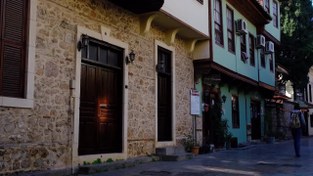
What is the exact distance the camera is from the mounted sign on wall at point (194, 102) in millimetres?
14344

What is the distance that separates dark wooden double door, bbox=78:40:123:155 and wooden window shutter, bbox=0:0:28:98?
1947 millimetres

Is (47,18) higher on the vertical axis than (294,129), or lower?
higher

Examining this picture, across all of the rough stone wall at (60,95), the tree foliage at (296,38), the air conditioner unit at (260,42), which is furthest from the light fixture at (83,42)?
the tree foliage at (296,38)

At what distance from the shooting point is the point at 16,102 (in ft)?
23.9

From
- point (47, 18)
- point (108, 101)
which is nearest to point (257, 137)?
point (108, 101)

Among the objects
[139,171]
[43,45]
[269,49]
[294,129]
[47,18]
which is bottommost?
[139,171]

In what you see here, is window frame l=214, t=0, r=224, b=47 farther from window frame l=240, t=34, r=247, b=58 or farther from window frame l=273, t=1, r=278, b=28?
window frame l=273, t=1, r=278, b=28

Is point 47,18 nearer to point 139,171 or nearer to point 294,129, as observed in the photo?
point 139,171

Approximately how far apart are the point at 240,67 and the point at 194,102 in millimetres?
4138

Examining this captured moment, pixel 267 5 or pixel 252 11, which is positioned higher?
pixel 267 5

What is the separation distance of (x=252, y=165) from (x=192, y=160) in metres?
1.86

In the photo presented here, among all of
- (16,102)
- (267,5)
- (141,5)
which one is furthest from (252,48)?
(16,102)

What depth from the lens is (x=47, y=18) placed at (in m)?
8.27

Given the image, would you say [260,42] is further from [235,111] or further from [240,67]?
[235,111]
